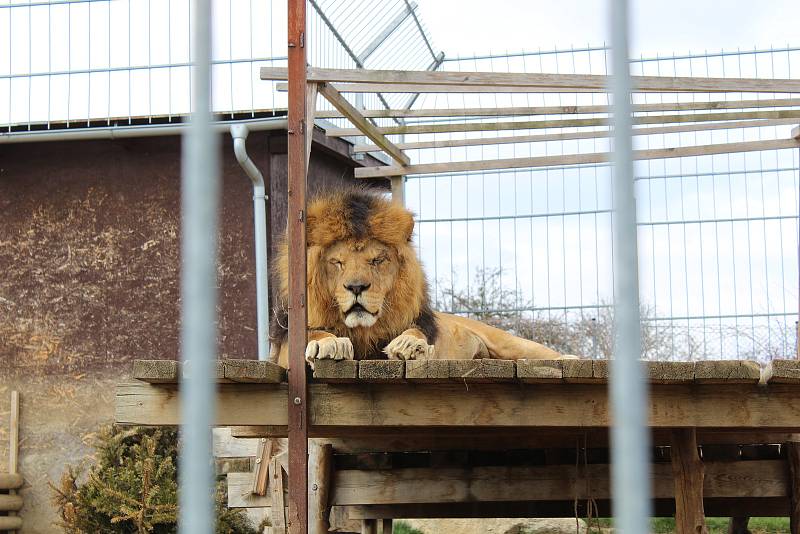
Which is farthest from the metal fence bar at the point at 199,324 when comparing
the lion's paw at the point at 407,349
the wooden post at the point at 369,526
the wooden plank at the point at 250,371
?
the wooden post at the point at 369,526

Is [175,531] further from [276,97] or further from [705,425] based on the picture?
[705,425]

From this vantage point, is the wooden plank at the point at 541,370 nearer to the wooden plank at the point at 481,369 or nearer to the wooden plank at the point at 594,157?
the wooden plank at the point at 481,369

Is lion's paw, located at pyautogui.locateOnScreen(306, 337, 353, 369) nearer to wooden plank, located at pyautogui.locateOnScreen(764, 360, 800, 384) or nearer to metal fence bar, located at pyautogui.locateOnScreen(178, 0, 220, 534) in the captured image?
wooden plank, located at pyautogui.locateOnScreen(764, 360, 800, 384)

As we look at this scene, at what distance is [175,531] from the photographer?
9469mm

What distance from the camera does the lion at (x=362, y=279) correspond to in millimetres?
5426

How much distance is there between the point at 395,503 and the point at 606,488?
43.7 inches

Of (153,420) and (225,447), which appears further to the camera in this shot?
(225,447)

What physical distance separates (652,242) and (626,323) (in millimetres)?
9659

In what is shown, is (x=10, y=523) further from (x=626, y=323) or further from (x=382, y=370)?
(x=626, y=323)

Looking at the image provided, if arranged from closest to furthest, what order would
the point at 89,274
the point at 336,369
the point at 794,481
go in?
the point at 336,369 → the point at 794,481 → the point at 89,274

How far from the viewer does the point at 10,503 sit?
10.7 metres

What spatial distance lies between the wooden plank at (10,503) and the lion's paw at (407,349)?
6.84 meters

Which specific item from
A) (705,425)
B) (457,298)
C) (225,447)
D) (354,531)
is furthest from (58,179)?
(705,425)

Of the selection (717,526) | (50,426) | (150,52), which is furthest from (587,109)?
(50,426)
